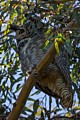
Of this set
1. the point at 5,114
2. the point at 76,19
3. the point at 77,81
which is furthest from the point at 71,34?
the point at 77,81

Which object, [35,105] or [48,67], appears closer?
[35,105]

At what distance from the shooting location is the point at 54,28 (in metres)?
1.97

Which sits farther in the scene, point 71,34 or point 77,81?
point 77,81

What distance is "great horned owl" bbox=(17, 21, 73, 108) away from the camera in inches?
87.6

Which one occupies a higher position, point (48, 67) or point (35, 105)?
point (48, 67)

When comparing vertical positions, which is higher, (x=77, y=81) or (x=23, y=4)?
(x=23, y=4)

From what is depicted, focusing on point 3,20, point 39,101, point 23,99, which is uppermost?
point 3,20

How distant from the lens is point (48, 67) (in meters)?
2.44

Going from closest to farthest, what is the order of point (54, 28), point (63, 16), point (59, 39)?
point (59, 39) < point (54, 28) < point (63, 16)

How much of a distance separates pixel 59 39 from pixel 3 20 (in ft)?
3.41

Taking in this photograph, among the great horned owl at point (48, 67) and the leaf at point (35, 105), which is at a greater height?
the great horned owl at point (48, 67)

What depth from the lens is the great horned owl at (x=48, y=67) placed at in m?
2.22

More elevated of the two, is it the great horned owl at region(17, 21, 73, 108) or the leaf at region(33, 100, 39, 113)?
the great horned owl at region(17, 21, 73, 108)

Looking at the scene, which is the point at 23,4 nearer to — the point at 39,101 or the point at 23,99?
the point at 39,101
